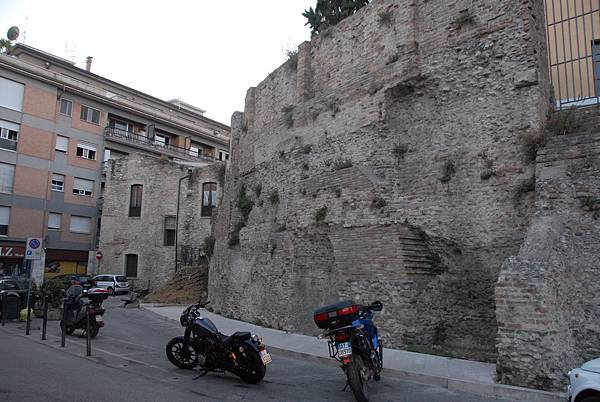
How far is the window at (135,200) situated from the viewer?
32.2 meters

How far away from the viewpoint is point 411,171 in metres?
10.7

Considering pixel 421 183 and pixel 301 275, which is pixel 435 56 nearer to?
pixel 421 183

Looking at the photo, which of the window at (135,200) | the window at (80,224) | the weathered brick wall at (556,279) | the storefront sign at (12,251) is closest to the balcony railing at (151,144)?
the window at (135,200)

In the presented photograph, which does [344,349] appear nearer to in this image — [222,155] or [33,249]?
[33,249]

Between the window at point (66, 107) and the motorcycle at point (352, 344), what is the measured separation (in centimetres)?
3209

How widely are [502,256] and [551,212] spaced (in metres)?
1.53

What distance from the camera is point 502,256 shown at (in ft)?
29.8

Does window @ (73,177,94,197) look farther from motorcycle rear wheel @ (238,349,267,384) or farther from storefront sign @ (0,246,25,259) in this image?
motorcycle rear wheel @ (238,349,267,384)

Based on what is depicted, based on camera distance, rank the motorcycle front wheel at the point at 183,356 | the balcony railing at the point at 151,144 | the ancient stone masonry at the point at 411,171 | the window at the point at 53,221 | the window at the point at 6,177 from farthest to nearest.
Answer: the balcony railing at the point at 151,144 < the window at the point at 53,221 < the window at the point at 6,177 < the ancient stone masonry at the point at 411,171 < the motorcycle front wheel at the point at 183,356

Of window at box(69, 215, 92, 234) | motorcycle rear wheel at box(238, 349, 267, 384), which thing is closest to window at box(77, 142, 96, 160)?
window at box(69, 215, 92, 234)

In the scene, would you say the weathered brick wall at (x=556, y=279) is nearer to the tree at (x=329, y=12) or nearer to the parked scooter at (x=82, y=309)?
the parked scooter at (x=82, y=309)

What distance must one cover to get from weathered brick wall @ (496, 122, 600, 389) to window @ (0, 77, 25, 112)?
30901 mm

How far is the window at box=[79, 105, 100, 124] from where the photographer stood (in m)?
34.2

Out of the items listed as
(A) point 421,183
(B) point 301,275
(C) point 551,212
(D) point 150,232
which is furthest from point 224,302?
(D) point 150,232
